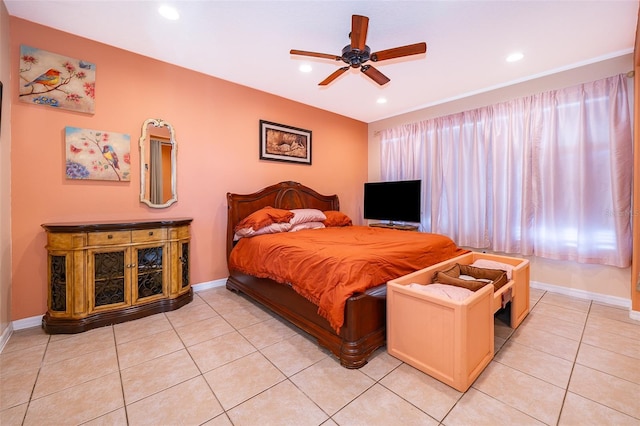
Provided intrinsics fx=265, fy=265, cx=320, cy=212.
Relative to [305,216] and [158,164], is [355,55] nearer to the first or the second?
[305,216]

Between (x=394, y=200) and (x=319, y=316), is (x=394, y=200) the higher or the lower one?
the higher one

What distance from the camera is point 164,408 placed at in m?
1.48

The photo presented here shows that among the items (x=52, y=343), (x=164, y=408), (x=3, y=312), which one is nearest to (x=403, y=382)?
(x=164, y=408)

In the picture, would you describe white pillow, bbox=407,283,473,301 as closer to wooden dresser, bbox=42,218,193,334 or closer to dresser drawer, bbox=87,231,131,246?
wooden dresser, bbox=42,218,193,334

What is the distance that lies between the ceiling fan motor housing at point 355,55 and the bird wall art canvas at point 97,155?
7.88 feet

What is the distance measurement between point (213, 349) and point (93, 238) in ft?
4.83

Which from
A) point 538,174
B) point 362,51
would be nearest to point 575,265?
point 538,174

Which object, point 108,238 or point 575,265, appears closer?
point 108,238

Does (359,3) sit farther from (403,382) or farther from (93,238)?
(93,238)

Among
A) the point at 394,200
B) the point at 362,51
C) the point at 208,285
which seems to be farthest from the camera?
the point at 394,200

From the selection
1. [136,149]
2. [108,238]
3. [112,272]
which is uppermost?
[136,149]

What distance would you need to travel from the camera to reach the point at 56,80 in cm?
249

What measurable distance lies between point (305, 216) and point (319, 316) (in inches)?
72.0

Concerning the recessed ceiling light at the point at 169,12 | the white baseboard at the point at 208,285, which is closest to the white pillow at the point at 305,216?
the white baseboard at the point at 208,285
